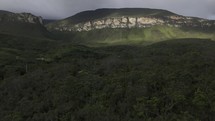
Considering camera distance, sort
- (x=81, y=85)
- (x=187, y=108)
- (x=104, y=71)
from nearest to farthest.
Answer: (x=187, y=108), (x=81, y=85), (x=104, y=71)

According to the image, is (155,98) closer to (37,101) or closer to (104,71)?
(37,101)

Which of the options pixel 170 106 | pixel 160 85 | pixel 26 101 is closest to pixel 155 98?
pixel 170 106

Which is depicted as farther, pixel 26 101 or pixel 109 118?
pixel 26 101

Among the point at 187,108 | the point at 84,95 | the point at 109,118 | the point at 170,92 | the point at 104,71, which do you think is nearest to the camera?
the point at 109,118

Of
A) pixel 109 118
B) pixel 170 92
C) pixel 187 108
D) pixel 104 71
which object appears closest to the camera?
pixel 109 118

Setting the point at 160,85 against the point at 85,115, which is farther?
the point at 160,85

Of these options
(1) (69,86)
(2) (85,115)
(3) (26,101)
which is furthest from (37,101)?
(2) (85,115)

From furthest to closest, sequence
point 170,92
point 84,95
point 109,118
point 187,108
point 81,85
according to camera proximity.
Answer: point 81,85 < point 84,95 < point 170,92 < point 187,108 < point 109,118

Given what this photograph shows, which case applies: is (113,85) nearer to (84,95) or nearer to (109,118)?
(84,95)
